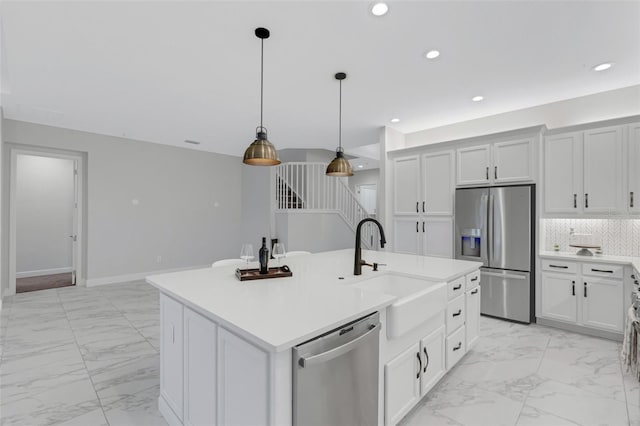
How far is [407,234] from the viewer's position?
4.94 m

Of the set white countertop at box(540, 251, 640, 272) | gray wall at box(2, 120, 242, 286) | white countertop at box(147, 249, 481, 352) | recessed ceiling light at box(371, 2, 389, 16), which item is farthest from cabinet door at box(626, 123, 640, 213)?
gray wall at box(2, 120, 242, 286)

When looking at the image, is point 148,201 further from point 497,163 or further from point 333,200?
point 497,163

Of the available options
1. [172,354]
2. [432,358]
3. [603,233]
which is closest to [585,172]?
[603,233]

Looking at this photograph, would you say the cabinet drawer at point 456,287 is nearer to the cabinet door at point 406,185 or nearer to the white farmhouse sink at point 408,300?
the white farmhouse sink at point 408,300

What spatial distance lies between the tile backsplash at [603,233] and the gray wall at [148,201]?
21.0 ft

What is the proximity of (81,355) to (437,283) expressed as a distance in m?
3.34

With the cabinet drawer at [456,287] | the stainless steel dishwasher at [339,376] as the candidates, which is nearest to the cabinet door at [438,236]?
the cabinet drawer at [456,287]

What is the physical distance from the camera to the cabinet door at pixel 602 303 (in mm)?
3201

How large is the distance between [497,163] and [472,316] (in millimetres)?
2278

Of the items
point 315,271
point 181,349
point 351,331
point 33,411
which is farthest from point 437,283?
point 33,411

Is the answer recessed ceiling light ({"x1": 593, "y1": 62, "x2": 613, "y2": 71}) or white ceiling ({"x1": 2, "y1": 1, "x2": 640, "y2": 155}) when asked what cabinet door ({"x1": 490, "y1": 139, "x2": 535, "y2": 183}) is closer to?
white ceiling ({"x1": 2, "y1": 1, "x2": 640, "y2": 155})

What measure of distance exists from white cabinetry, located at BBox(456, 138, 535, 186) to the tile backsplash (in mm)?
692

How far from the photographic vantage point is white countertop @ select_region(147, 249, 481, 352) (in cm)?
125

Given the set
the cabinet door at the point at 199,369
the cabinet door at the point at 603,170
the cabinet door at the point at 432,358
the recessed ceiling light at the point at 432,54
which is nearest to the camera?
the cabinet door at the point at 199,369
